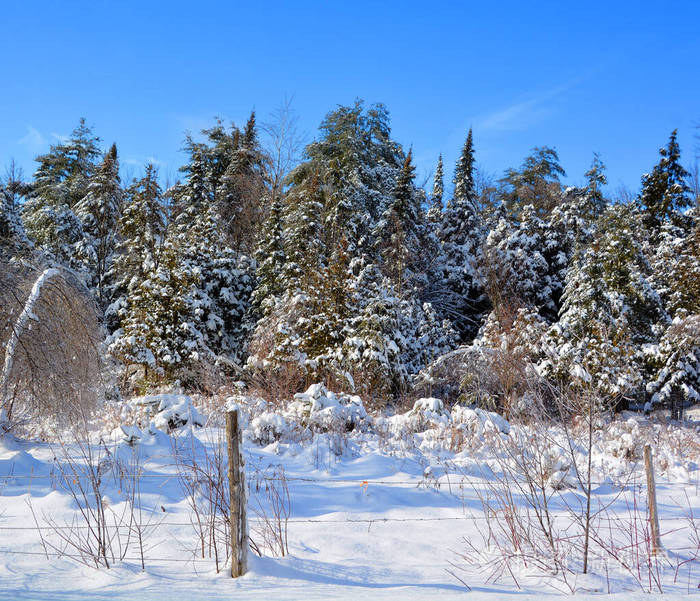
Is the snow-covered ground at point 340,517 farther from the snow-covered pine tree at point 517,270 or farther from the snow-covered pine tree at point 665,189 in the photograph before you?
the snow-covered pine tree at point 665,189

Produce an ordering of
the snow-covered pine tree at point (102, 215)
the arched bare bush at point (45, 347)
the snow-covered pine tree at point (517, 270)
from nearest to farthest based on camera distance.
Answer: the arched bare bush at point (45, 347), the snow-covered pine tree at point (517, 270), the snow-covered pine tree at point (102, 215)

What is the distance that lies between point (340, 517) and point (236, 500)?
1.96 m

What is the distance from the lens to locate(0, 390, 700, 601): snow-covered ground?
378cm

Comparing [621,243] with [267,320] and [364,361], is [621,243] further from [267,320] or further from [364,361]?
[267,320]

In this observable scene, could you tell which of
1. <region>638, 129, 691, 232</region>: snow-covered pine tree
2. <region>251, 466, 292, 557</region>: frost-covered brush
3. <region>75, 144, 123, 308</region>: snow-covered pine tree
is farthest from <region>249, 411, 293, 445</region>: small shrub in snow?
<region>638, 129, 691, 232</region>: snow-covered pine tree

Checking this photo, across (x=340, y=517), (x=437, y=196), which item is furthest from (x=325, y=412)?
(x=437, y=196)

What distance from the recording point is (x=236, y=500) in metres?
3.69

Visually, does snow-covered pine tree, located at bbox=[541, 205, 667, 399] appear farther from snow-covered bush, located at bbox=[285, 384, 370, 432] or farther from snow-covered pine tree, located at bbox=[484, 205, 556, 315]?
snow-covered bush, located at bbox=[285, 384, 370, 432]

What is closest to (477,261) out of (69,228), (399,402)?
(399,402)

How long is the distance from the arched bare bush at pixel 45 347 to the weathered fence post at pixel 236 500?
3732mm

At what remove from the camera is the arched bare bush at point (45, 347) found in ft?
22.5

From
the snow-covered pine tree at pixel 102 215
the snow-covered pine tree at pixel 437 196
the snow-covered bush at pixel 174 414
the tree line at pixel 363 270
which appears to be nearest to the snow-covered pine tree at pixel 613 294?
the tree line at pixel 363 270

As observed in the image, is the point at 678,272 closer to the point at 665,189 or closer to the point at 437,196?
the point at 665,189

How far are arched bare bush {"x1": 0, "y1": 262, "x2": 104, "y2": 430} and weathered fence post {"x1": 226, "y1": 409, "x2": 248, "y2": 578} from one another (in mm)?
3732
